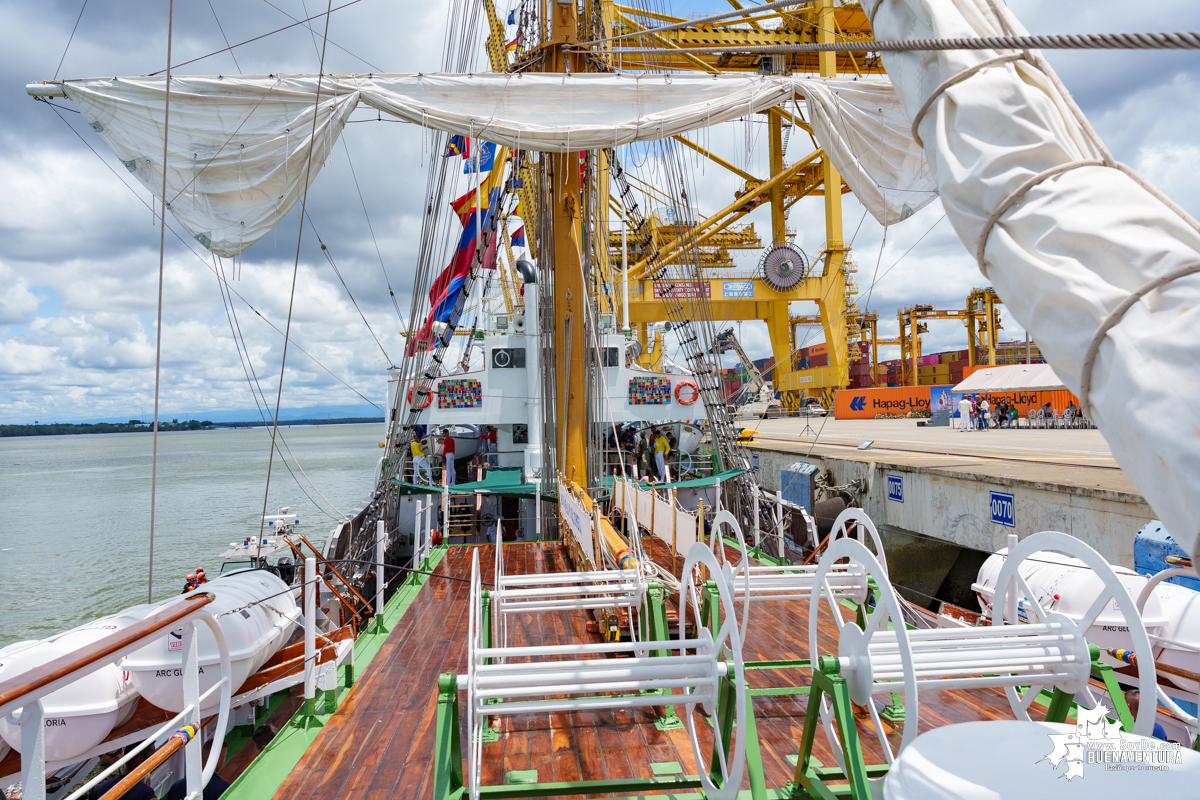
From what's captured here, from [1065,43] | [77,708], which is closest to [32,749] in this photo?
[77,708]

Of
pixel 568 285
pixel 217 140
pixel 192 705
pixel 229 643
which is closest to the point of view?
pixel 192 705

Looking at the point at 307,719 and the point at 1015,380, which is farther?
the point at 1015,380

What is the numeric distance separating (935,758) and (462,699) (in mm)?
3889

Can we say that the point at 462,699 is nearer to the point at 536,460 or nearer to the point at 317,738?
the point at 317,738

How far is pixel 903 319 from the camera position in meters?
48.1

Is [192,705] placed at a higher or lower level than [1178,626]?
higher

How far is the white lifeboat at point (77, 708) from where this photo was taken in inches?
169

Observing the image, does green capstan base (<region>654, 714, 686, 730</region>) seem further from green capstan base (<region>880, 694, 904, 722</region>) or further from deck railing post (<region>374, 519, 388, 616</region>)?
deck railing post (<region>374, 519, 388, 616</region>)

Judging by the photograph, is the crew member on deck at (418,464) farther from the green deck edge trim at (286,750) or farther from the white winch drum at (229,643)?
the white winch drum at (229,643)

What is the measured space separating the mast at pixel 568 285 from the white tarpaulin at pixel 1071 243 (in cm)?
876

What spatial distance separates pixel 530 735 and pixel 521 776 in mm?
529

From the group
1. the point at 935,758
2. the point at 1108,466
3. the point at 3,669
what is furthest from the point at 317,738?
the point at 1108,466

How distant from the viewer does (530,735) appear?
13.7 feet

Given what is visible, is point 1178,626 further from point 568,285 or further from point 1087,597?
point 568,285
